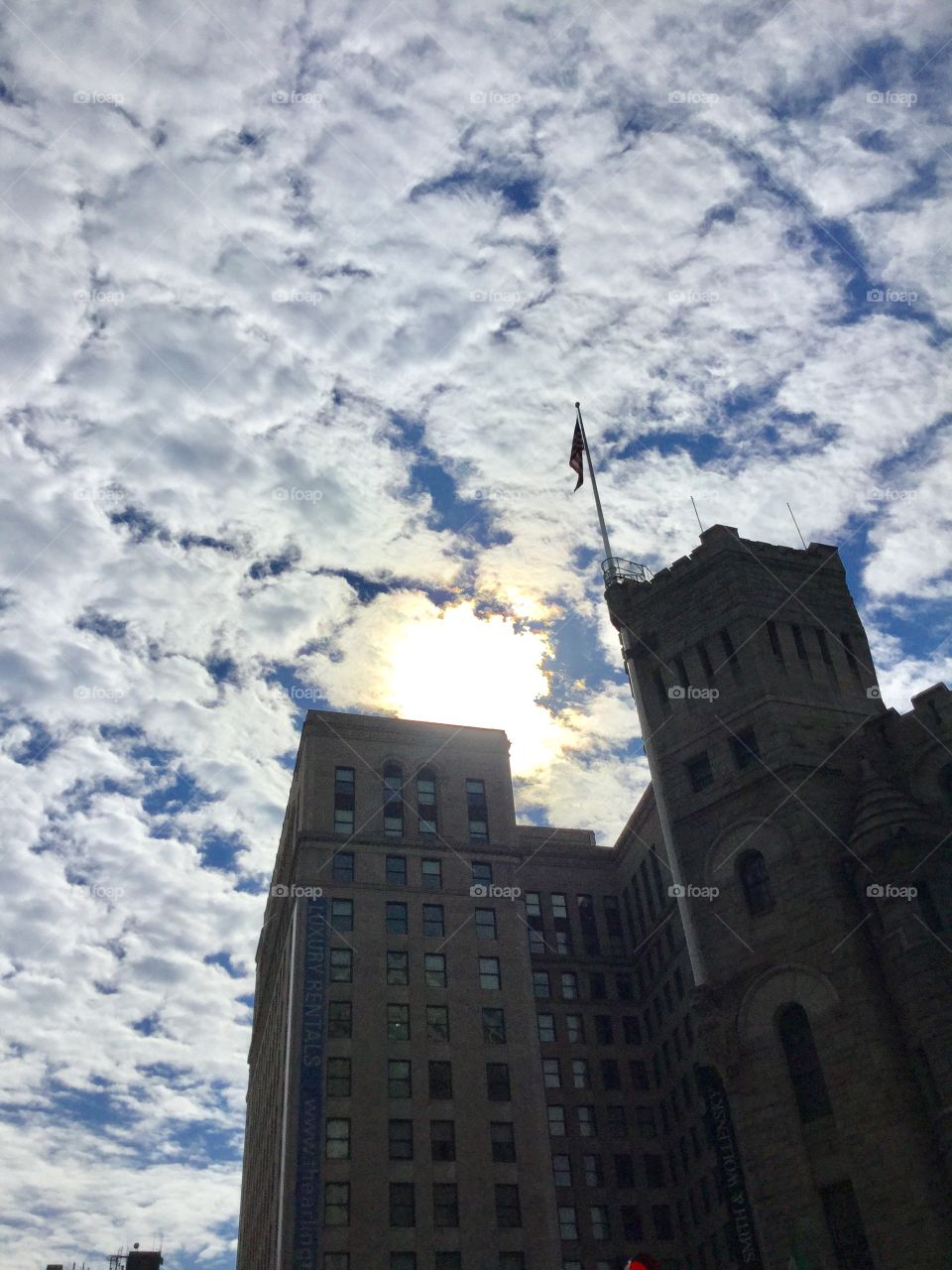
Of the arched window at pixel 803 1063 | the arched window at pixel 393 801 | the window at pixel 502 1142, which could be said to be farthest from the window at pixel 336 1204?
the arched window at pixel 803 1063

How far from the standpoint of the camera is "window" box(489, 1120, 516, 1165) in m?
62.3

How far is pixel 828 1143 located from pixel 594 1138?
3730 cm

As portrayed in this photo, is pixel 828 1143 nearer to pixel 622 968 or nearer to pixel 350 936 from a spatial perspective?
pixel 350 936

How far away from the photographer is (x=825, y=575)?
2078 inches

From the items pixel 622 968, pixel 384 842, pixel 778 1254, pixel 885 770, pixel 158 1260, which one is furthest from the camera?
pixel 158 1260

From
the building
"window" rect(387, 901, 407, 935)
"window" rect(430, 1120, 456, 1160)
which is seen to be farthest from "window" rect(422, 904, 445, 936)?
"window" rect(430, 1120, 456, 1160)

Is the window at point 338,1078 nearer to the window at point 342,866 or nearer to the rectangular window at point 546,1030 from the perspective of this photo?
the window at point 342,866

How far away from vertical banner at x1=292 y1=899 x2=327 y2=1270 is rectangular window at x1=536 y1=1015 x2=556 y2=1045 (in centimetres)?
1735

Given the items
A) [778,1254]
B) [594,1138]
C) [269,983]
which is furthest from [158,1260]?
[778,1254]

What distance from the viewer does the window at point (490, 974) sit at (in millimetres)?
68750

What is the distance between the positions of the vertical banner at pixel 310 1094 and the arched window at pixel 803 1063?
97.7 ft

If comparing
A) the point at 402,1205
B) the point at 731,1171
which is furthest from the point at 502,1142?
the point at 731,1171

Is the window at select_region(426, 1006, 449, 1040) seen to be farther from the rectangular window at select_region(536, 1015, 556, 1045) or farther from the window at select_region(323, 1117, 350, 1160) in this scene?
the rectangular window at select_region(536, 1015, 556, 1045)

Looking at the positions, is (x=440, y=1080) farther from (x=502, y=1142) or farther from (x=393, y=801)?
(x=393, y=801)
